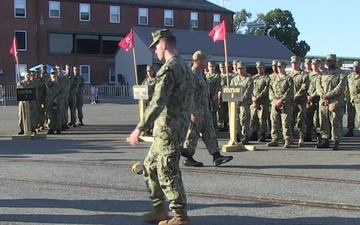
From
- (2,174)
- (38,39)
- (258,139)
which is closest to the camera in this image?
(2,174)

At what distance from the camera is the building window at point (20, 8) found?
49.3 metres

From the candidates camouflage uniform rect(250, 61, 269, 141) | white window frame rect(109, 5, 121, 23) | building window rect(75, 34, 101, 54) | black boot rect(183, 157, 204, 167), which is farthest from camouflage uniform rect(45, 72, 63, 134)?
white window frame rect(109, 5, 121, 23)

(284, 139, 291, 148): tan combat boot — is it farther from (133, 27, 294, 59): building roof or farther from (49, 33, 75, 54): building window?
(49, 33, 75, 54): building window

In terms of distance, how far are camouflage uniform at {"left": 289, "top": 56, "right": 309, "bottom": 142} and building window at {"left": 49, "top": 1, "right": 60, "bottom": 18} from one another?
4131cm

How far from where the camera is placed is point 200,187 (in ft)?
27.0

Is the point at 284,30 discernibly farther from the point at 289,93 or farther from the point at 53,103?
the point at 289,93

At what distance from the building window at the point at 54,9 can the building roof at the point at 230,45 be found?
8925 mm

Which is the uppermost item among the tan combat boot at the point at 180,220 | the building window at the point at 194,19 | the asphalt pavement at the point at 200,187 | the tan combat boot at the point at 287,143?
the building window at the point at 194,19

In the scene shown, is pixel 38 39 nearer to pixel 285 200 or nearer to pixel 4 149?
pixel 4 149

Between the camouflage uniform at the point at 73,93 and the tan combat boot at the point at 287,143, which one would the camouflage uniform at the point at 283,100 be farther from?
the camouflage uniform at the point at 73,93

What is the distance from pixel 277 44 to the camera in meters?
51.7

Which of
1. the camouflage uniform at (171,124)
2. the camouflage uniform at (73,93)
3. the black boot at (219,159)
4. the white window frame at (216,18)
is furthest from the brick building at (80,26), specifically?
the camouflage uniform at (171,124)

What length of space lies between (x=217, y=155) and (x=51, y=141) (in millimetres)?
6340

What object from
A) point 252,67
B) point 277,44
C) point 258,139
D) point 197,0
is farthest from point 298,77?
point 197,0
